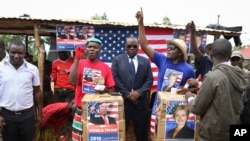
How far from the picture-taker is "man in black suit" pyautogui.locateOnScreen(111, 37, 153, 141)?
466 cm

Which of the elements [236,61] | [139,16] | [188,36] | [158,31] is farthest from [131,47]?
[188,36]

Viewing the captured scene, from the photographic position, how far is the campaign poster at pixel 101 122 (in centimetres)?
349

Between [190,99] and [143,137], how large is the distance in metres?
1.73

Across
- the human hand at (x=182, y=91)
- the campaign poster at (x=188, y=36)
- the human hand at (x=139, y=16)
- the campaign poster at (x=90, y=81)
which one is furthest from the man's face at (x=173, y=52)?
the campaign poster at (x=188, y=36)

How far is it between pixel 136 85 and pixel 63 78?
2.56 meters

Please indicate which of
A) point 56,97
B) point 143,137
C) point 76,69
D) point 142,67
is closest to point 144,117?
point 143,137

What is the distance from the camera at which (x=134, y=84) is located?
476cm

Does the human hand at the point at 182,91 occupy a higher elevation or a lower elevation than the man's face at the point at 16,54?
lower

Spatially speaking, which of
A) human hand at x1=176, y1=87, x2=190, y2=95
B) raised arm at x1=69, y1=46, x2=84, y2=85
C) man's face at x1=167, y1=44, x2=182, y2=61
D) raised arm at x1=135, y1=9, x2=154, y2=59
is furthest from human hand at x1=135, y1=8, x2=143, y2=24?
human hand at x1=176, y1=87, x2=190, y2=95

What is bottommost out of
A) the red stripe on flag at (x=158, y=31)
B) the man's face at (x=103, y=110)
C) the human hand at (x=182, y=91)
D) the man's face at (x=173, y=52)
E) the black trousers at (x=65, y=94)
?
the black trousers at (x=65, y=94)

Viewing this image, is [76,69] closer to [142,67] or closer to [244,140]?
[142,67]

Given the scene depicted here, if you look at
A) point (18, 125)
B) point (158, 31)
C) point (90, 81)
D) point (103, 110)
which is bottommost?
point (18, 125)

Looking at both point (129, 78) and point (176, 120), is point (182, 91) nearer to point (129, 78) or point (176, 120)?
point (176, 120)

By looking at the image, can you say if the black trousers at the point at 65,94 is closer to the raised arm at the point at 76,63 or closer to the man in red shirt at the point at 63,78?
the man in red shirt at the point at 63,78
